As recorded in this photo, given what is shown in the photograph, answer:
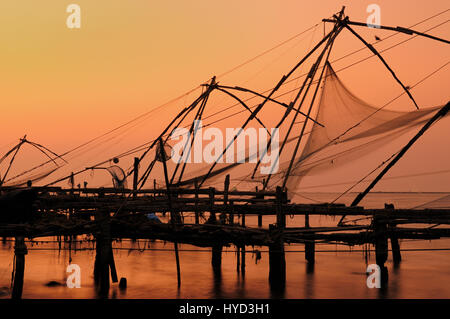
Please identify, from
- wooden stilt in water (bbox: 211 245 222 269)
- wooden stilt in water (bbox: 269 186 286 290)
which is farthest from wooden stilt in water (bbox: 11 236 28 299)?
wooden stilt in water (bbox: 211 245 222 269)

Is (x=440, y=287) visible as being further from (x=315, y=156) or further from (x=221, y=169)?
(x=221, y=169)

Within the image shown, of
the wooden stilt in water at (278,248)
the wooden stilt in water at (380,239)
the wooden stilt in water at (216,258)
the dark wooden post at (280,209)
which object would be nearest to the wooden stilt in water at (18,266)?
the wooden stilt in water at (278,248)

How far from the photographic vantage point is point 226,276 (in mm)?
17344

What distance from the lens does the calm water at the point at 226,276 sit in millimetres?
14828

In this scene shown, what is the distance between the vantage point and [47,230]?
1328 centimetres

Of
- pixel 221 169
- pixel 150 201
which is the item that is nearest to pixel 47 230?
pixel 150 201

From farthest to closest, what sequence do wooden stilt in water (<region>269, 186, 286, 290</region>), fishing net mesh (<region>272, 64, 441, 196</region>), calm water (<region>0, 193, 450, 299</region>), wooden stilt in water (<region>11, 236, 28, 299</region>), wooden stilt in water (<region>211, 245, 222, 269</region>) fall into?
wooden stilt in water (<region>211, 245, 222, 269</region>) → calm water (<region>0, 193, 450, 299</region>) → wooden stilt in water (<region>269, 186, 286, 290</region>) → fishing net mesh (<region>272, 64, 441, 196</region>) → wooden stilt in water (<region>11, 236, 28, 299</region>)

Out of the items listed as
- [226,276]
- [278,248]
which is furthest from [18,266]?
[226,276]

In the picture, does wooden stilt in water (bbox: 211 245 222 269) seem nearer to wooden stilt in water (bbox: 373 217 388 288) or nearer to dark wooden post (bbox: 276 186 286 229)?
dark wooden post (bbox: 276 186 286 229)

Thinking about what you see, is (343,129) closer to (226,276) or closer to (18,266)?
(226,276)

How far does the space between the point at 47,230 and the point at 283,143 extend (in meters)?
5.47

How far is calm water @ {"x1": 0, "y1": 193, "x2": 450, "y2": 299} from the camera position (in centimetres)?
1483

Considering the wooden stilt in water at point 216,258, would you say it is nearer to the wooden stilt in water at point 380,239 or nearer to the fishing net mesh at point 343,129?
the fishing net mesh at point 343,129

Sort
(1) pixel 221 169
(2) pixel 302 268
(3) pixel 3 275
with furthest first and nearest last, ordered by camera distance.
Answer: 1. (2) pixel 302 268
2. (3) pixel 3 275
3. (1) pixel 221 169
